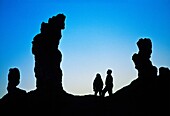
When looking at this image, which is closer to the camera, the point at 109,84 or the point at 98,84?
the point at 109,84

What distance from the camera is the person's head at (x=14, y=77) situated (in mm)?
32028

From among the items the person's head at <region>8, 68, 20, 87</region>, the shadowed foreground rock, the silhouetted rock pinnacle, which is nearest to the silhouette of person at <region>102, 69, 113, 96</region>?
the shadowed foreground rock

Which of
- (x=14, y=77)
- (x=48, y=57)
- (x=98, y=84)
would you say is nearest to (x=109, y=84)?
(x=98, y=84)

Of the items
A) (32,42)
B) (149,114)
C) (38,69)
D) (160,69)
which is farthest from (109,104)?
(32,42)

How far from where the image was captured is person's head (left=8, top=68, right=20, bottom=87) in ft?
105

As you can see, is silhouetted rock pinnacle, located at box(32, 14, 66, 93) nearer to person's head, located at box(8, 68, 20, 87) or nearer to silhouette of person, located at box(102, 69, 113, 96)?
silhouette of person, located at box(102, 69, 113, 96)

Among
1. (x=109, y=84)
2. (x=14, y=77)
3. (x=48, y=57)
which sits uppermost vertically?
(x=48, y=57)

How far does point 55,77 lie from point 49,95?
28.6 ft

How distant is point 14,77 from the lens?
3241 centimetres

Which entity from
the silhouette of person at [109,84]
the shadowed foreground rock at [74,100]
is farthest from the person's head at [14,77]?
the silhouette of person at [109,84]

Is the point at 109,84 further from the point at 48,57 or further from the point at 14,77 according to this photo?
the point at 14,77

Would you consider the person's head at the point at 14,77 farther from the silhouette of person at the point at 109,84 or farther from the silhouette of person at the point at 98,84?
the silhouette of person at the point at 109,84

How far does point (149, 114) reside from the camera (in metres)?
32.0

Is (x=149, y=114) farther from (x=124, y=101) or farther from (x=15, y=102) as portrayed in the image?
(x=15, y=102)
